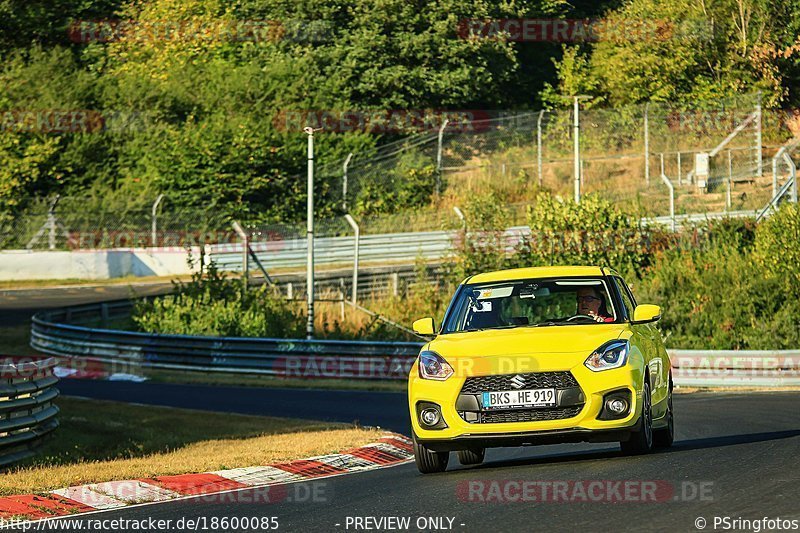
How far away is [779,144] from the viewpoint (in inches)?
2047

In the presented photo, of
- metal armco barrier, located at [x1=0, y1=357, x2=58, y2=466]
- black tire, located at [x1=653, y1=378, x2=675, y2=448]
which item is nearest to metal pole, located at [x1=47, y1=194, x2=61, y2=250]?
metal armco barrier, located at [x1=0, y1=357, x2=58, y2=466]

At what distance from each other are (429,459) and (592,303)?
2.14 metres

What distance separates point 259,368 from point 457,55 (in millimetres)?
30605

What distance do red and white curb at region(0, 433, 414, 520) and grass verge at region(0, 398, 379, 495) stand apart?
0.28m

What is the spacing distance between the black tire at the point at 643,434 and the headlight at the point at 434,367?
162 centimetres

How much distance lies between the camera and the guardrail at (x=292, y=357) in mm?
27469

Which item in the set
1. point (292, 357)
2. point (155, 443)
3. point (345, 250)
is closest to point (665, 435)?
point (155, 443)

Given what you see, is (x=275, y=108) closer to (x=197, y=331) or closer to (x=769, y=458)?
(x=197, y=331)

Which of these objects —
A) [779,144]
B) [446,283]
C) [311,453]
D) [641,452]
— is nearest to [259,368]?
[446,283]

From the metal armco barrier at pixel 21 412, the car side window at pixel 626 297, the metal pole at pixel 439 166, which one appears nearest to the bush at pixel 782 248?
the metal pole at pixel 439 166

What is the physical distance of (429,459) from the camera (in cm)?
1191

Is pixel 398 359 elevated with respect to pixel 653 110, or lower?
lower

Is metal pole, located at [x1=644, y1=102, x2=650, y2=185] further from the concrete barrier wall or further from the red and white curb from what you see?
the red and white curb

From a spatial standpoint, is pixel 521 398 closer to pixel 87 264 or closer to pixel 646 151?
pixel 646 151
